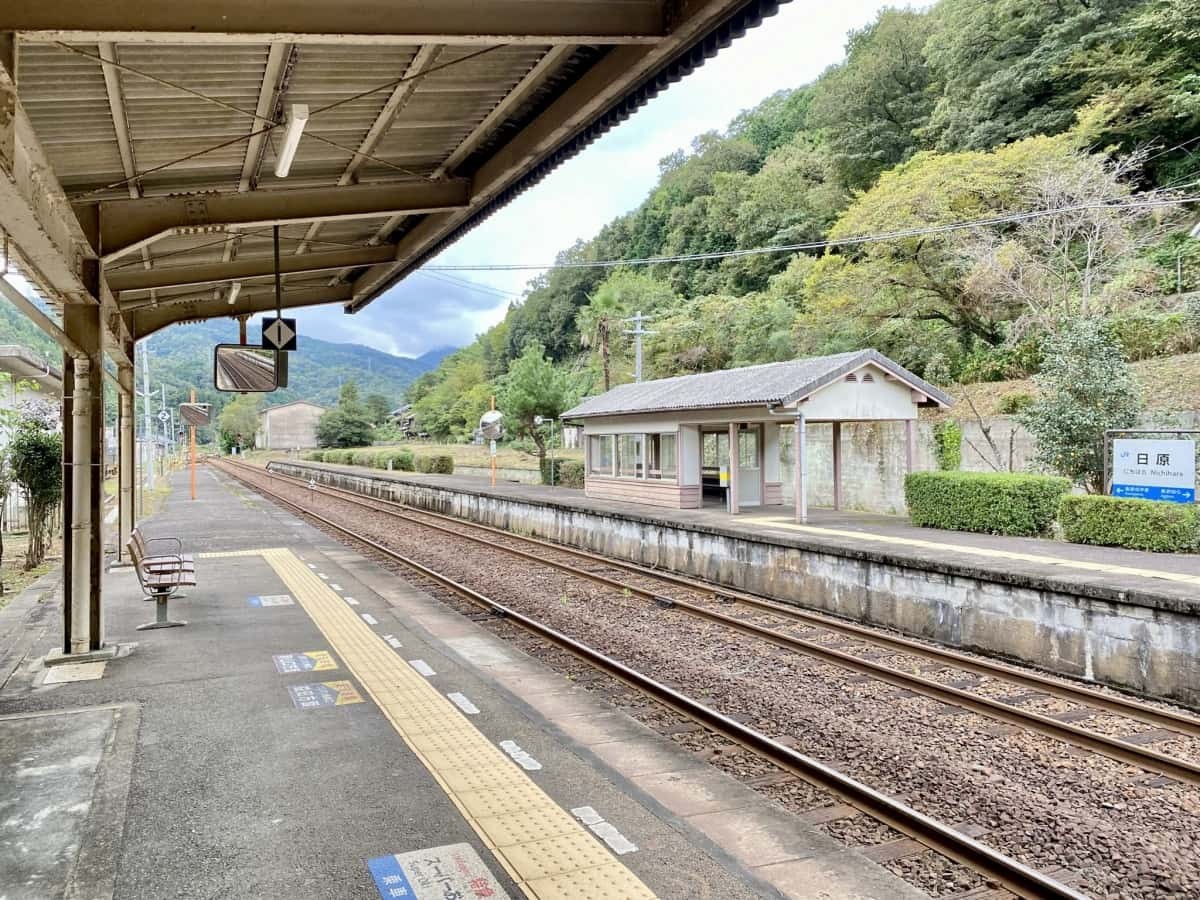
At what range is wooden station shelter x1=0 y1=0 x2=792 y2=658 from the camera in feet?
12.9

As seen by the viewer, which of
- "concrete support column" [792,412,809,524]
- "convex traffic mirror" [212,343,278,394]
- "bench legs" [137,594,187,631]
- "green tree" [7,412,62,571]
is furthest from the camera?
"concrete support column" [792,412,809,524]

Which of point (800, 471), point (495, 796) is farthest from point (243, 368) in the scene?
point (800, 471)

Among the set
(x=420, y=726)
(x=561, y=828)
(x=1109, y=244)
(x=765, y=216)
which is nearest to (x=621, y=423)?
(x=1109, y=244)

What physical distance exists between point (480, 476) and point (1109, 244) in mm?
26460

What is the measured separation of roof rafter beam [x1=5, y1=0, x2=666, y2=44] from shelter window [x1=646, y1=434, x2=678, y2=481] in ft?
43.8

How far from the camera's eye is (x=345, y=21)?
3.89 m

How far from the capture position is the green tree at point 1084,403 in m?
13.4

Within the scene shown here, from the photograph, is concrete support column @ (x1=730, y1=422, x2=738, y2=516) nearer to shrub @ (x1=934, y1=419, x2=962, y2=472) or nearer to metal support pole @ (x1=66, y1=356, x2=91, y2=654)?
shrub @ (x1=934, y1=419, x2=962, y2=472)

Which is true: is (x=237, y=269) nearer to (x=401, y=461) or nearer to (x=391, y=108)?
(x=391, y=108)

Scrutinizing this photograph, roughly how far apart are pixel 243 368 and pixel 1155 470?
12351 mm

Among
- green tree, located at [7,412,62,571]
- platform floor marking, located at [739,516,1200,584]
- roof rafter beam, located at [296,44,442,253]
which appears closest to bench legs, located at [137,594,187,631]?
roof rafter beam, located at [296,44,442,253]

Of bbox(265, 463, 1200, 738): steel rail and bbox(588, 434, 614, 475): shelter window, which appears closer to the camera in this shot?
bbox(265, 463, 1200, 738): steel rail

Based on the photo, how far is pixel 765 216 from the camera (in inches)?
1768

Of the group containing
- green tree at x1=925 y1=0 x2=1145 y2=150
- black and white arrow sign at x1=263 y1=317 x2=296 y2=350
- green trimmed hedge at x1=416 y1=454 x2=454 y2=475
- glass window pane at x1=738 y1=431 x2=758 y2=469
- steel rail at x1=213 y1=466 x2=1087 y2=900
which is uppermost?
green tree at x1=925 y1=0 x2=1145 y2=150
